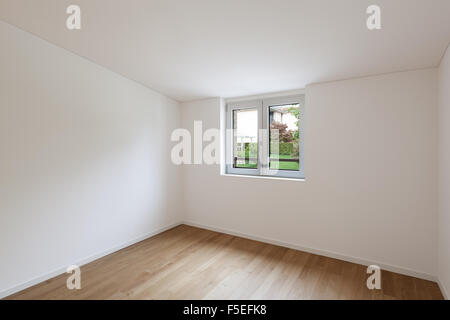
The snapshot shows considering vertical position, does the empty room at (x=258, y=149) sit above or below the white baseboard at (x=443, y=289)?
above

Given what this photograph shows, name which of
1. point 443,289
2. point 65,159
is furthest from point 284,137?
point 65,159

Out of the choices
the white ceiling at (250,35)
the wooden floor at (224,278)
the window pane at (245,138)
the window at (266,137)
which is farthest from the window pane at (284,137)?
the wooden floor at (224,278)

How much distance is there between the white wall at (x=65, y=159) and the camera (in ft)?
6.77

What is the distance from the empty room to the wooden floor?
21mm

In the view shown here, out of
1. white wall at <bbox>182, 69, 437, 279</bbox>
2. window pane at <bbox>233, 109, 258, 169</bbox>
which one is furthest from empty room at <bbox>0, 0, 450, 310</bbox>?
window pane at <bbox>233, 109, 258, 169</bbox>

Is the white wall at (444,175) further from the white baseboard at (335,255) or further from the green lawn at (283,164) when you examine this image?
the green lawn at (283,164)

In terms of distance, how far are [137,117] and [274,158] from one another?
213 centimetres

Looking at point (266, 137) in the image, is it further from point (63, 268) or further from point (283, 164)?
point (63, 268)

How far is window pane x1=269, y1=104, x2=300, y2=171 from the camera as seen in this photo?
3229mm

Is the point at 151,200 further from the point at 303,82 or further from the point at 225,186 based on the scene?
the point at 303,82

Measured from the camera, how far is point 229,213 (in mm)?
3576

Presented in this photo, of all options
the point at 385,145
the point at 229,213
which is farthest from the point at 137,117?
the point at 385,145

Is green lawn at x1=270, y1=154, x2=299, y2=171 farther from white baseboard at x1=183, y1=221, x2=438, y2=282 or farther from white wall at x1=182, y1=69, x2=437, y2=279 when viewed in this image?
white baseboard at x1=183, y1=221, x2=438, y2=282
